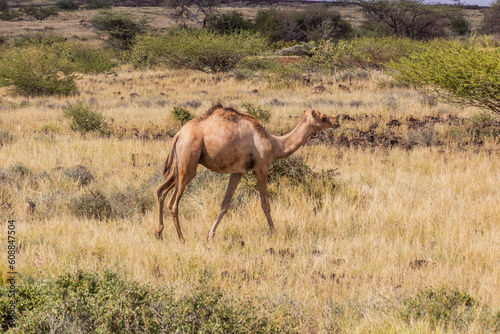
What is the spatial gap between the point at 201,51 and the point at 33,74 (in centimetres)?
1068

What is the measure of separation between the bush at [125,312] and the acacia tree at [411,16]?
4619 cm

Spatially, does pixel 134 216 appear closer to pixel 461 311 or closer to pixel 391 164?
pixel 461 311

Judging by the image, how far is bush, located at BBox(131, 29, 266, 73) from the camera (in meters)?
27.0

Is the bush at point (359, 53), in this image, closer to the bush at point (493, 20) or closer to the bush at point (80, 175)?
the bush at point (80, 175)

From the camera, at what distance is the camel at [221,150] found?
4.57m

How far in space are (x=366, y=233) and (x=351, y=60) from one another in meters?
24.4

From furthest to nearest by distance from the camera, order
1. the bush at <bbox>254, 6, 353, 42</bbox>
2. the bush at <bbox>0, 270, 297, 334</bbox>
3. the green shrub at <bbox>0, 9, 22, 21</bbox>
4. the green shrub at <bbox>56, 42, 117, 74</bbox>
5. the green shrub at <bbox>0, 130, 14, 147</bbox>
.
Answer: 1. the green shrub at <bbox>0, 9, 22, 21</bbox>
2. the bush at <bbox>254, 6, 353, 42</bbox>
3. the green shrub at <bbox>56, 42, 117, 74</bbox>
4. the green shrub at <bbox>0, 130, 14, 147</bbox>
5. the bush at <bbox>0, 270, 297, 334</bbox>

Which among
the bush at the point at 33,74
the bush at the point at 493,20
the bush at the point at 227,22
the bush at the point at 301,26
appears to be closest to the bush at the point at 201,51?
the bush at the point at 33,74

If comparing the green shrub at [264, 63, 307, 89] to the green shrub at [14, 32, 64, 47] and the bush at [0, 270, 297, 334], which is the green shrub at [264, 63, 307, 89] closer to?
the green shrub at [14, 32, 64, 47]

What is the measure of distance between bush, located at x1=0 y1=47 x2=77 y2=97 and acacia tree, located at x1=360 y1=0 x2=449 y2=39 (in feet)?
118

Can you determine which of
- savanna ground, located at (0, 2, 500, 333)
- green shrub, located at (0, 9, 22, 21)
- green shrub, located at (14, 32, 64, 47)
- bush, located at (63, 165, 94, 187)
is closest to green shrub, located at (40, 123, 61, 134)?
savanna ground, located at (0, 2, 500, 333)

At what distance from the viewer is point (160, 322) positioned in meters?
3.04

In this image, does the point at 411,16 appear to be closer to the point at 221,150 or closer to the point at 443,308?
the point at 221,150

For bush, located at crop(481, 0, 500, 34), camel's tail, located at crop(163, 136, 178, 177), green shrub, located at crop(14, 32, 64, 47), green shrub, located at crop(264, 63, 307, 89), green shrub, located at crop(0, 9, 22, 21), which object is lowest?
green shrub, located at crop(264, 63, 307, 89)
